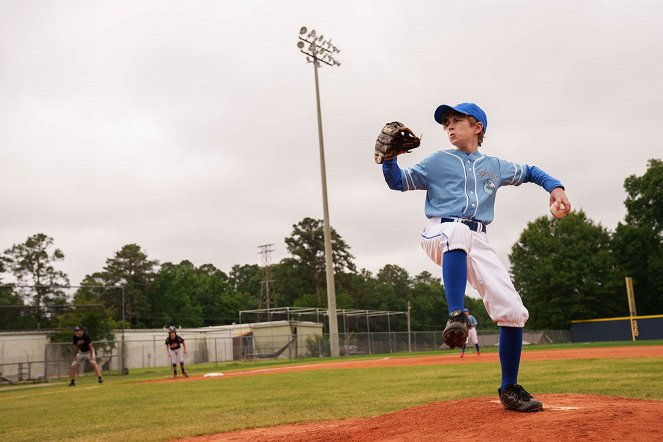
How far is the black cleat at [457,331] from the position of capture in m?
3.60

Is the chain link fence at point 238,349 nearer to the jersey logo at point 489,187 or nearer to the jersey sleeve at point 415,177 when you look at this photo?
the jersey sleeve at point 415,177

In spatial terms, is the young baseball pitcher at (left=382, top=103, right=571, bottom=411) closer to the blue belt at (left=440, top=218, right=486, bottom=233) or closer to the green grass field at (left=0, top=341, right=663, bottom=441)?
the blue belt at (left=440, top=218, right=486, bottom=233)

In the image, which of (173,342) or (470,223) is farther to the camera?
(173,342)

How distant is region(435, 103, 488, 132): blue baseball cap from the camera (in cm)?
450

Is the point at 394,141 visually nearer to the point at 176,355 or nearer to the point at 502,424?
the point at 502,424

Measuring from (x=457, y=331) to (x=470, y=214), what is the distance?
921mm

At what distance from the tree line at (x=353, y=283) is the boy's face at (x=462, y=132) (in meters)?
26.5

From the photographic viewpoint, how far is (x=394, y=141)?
13.3 ft

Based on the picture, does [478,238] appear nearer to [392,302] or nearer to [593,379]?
[593,379]

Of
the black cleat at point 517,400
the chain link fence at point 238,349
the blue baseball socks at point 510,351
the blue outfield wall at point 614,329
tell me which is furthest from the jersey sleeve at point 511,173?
the blue outfield wall at point 614,329

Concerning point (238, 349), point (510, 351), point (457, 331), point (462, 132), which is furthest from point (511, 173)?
point (238, 349)

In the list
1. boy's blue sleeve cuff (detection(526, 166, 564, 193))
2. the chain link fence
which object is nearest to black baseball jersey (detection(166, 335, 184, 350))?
the chain link fence

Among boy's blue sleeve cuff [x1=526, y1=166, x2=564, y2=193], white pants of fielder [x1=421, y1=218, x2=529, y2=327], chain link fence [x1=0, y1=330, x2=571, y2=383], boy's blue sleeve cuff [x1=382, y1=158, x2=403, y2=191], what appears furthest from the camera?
chain link fence [x1=0, y1=330, x2=571, y2=383]

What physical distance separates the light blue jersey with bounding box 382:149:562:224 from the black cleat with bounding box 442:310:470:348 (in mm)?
768
